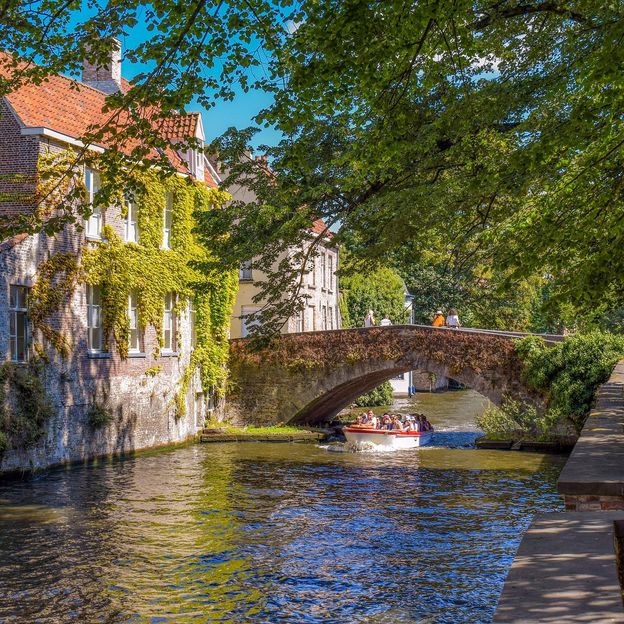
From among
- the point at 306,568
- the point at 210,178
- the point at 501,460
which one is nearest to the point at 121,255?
the point at 210,178

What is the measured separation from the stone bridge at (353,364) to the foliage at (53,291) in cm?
775

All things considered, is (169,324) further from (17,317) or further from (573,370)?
(573,370)

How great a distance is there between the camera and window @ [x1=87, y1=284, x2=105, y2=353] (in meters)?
22.2

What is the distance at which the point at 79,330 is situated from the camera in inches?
846

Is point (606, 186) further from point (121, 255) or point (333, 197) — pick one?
point (121, 255)

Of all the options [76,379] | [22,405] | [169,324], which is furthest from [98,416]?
[169,324]

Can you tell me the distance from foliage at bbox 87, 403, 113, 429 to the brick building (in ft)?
0.18

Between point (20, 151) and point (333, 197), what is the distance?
9.03 metres

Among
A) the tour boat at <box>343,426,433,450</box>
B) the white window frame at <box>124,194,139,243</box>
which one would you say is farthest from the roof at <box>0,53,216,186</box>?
the tour boat at <box>343,426,433,450</box>

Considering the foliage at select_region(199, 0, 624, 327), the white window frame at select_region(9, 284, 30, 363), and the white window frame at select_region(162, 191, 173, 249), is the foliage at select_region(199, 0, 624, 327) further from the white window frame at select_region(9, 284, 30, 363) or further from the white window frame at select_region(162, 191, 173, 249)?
the white window frame at select_region(162, 191, 173, 249)

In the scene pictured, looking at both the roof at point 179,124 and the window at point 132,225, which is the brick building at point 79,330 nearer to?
the window at point 132,225

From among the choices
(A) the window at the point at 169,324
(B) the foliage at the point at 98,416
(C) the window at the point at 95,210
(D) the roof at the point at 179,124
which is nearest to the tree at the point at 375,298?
(A) the window at the point at 169,324

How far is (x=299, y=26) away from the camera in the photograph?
875 cm

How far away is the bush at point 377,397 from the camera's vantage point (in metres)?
41.0
